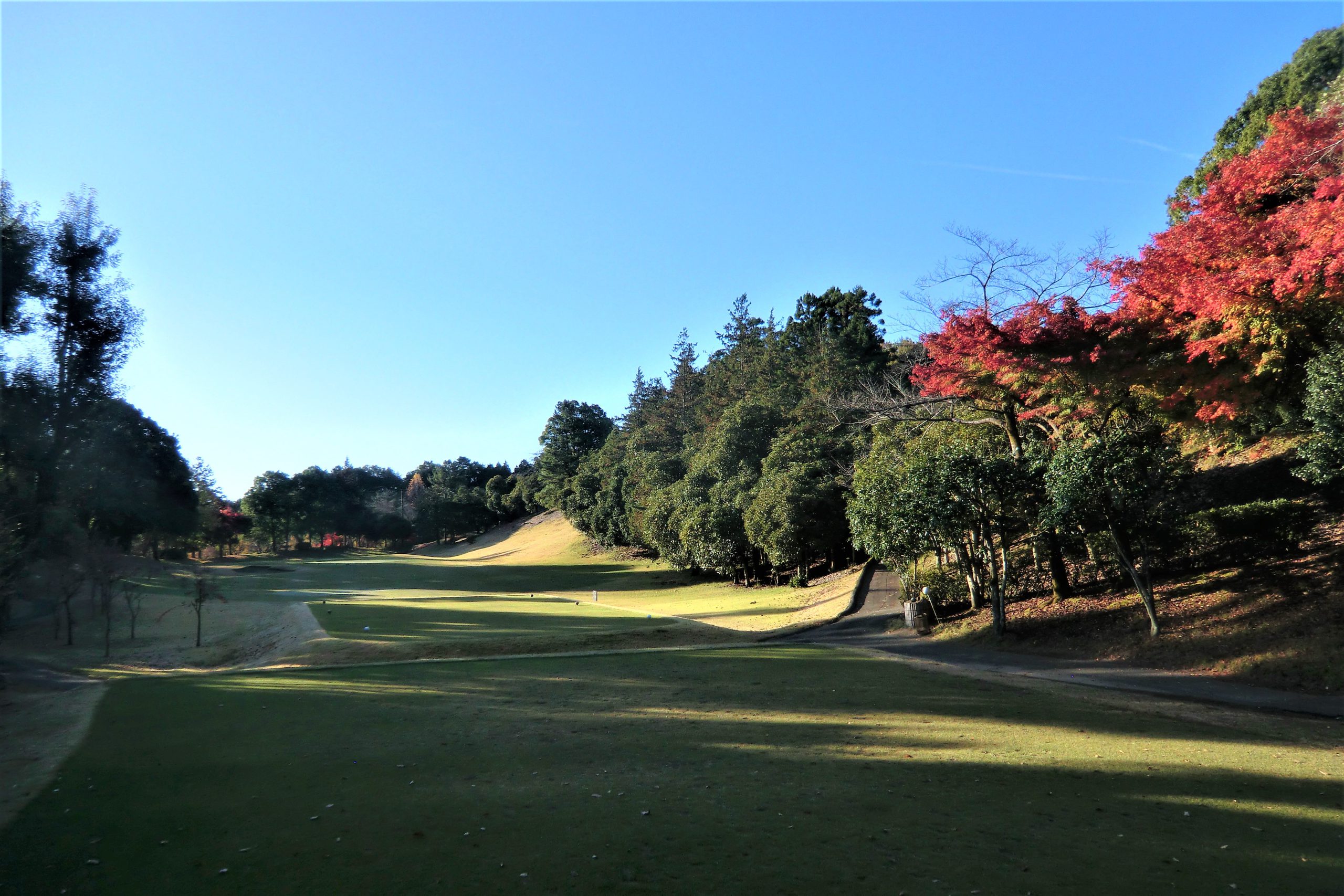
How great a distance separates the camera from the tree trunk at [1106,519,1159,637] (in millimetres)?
14922

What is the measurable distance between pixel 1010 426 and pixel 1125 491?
6286 mm

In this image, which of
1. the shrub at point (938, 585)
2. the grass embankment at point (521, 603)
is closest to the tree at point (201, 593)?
the grass embankment at point (521, 603)

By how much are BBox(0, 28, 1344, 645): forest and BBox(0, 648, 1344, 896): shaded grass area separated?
7.36 m

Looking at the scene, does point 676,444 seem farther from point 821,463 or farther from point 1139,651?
point 1139,651

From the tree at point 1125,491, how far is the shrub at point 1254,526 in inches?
63.7

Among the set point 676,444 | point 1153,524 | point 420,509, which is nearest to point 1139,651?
point 1153,524

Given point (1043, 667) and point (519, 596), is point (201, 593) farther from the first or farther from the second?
point (1043, 667)

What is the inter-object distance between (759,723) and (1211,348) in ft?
39.7

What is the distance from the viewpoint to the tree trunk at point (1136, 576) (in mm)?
14922

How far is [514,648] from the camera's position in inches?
746

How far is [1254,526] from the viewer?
53.3 feet

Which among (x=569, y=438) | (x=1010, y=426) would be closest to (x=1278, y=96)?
(x=1010, y=426)

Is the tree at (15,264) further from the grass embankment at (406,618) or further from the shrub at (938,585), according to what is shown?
the shrub at (938,585)

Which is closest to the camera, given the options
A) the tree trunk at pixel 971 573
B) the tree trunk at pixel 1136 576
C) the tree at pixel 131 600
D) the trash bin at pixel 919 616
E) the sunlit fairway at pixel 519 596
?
the tree trunk at pixel 1136 576
